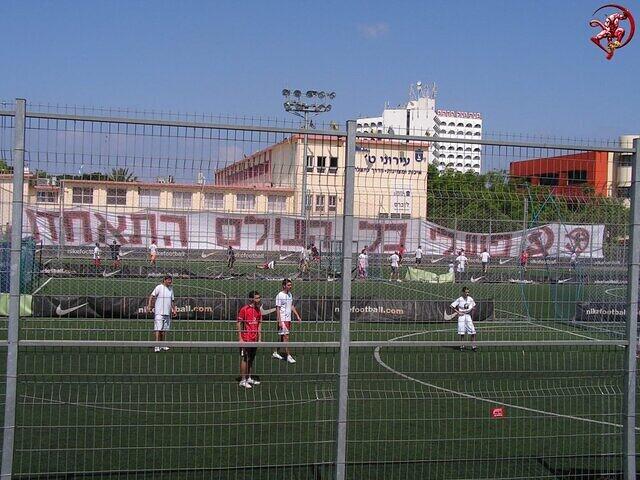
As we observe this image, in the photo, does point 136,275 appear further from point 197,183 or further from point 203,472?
point 203,472

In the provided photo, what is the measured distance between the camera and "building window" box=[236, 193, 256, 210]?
21.3ft

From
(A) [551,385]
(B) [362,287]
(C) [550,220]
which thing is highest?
(C) [550,220]

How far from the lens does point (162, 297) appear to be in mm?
7445

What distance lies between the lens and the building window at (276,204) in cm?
655

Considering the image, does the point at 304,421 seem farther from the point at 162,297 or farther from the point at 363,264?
the point at 162,297

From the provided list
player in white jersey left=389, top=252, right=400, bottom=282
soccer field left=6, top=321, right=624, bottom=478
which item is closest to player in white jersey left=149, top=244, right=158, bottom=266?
soccer field left=6, top=321, right=624, bottom=478

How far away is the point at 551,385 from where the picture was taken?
15.0 metres

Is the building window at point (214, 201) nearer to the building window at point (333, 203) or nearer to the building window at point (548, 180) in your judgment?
the building window at point (333, 203)

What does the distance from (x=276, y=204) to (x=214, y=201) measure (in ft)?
1.64

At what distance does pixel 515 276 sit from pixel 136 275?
3.72 metres

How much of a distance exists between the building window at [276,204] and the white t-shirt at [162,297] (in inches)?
59.3

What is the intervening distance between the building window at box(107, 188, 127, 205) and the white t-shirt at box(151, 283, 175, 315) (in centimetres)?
138

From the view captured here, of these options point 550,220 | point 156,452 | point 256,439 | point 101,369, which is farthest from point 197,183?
point 101,369

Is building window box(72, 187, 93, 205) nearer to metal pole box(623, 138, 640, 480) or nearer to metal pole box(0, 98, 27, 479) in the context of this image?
metal pole box(0, 98, 27, 479)
